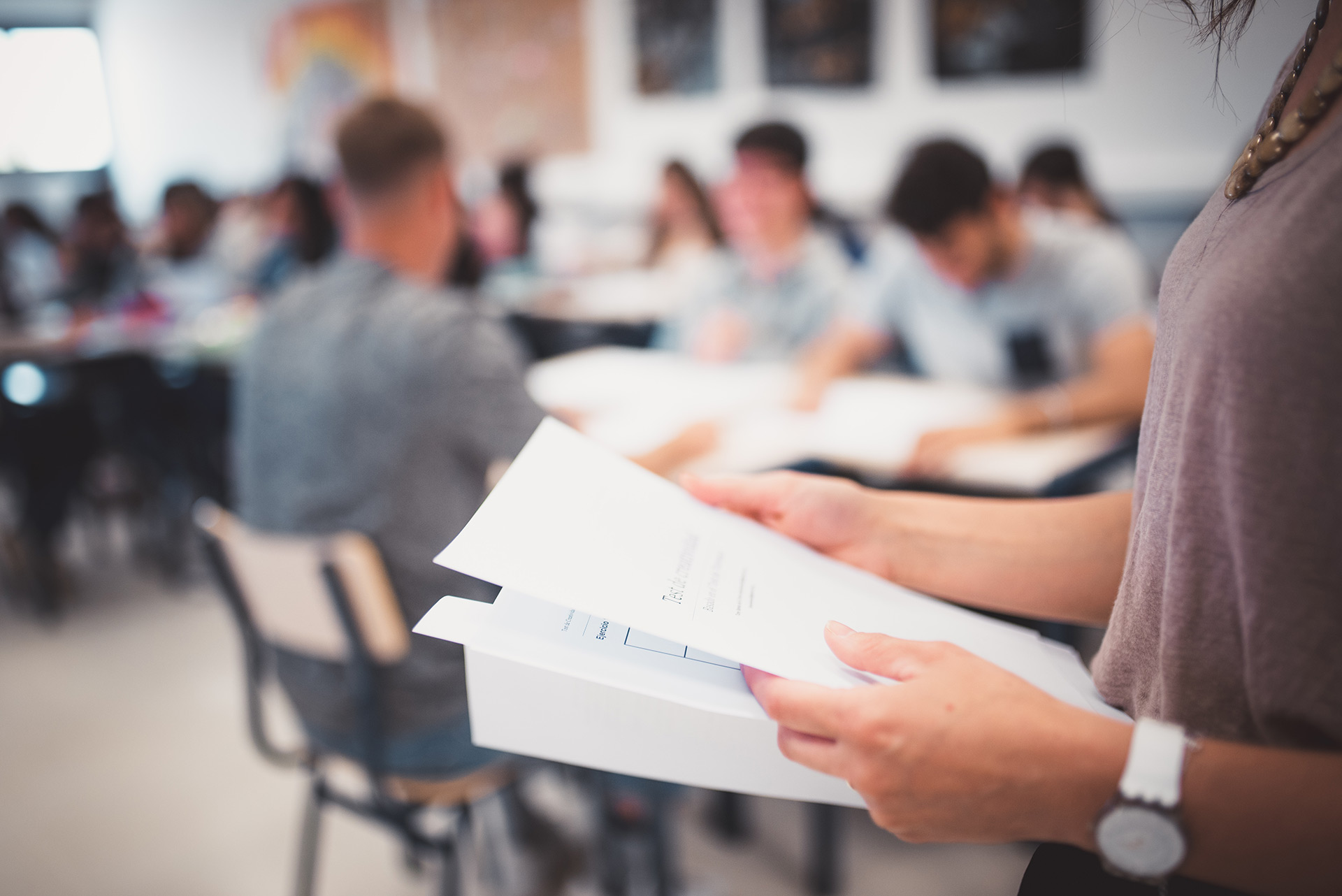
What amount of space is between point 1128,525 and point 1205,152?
374cm

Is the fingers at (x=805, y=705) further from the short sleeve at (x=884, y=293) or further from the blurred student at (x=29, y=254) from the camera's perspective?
the blurred student at (x=29, y=254)

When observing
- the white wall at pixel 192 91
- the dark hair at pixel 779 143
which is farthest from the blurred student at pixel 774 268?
the white wall at pixel 192 91

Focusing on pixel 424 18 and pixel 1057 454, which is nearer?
pixel 1057 454

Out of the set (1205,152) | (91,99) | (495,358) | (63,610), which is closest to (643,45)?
(1205,152)

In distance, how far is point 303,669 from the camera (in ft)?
4.41

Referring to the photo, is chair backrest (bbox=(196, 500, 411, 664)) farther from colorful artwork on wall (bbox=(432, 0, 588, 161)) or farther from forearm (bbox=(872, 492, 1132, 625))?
colorful artwork on wall (bbox=(432, 0, 588, 161))

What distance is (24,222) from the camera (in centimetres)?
572

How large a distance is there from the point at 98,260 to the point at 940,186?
5.14 metres

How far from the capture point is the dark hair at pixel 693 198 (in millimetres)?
4492

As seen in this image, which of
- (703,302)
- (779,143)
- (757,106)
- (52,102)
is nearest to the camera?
(779,143)

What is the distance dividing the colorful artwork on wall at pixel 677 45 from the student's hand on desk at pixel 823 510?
16.9 feet

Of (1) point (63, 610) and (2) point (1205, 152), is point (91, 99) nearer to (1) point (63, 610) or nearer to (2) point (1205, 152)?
(1) point (63, 610)

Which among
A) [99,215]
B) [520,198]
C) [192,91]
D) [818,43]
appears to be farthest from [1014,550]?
[192,91]

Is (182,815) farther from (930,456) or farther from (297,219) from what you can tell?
(297,219)
